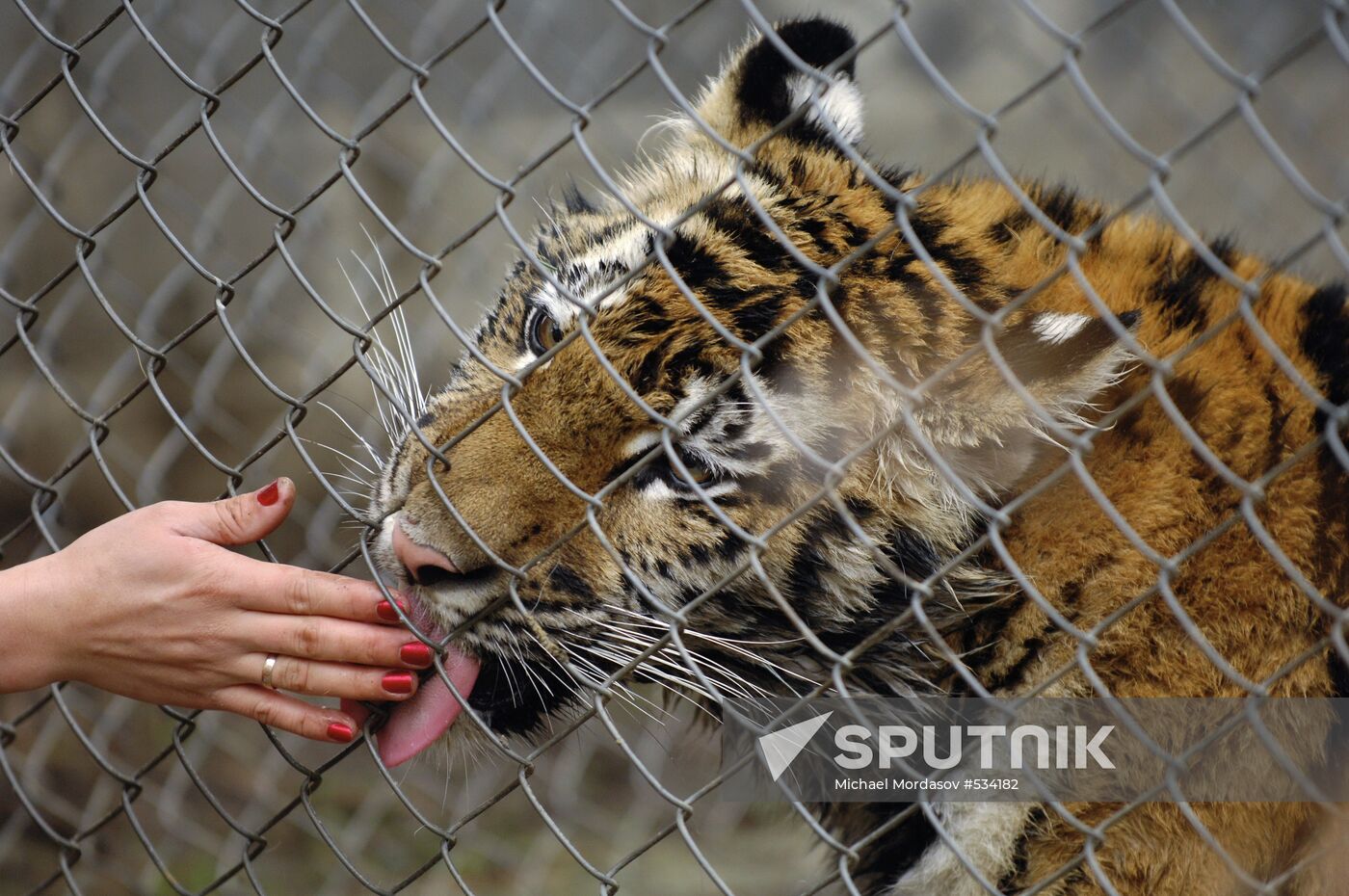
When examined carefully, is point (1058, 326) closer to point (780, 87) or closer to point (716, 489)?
point (716, 489)

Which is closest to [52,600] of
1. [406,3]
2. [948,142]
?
[406,3]

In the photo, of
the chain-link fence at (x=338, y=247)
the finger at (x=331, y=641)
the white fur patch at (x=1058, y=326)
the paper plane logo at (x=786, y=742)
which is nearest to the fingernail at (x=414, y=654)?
the finger at (x=331, y=641)

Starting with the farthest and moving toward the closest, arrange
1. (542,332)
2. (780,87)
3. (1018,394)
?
1. (780,87)
2. (542,332)
3. (1018,394)

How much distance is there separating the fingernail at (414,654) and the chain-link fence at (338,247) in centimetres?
180

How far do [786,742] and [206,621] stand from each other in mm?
976

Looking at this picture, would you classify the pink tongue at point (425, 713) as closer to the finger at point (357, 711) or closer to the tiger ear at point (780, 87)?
the finger at point (357, 711)

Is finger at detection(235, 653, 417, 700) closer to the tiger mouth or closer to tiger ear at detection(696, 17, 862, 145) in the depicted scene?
the tiger mouth

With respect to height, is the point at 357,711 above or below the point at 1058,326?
above

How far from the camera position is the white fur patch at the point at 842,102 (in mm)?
2287

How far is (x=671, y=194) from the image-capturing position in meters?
2.31

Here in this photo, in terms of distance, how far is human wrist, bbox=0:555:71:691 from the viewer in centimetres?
189

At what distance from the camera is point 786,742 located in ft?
6.66

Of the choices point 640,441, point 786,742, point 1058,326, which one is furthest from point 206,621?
point 1058,326

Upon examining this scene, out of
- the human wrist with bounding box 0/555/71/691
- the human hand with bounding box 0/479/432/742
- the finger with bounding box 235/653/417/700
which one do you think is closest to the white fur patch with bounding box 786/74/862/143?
the human hand with bounding box 0/479/432/742
